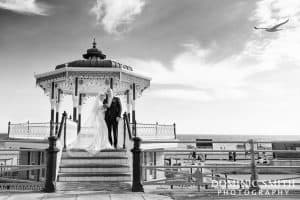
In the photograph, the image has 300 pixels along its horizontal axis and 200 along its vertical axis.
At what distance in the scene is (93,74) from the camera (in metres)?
13.8

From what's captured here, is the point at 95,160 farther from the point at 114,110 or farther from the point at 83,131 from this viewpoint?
the point at 83,131

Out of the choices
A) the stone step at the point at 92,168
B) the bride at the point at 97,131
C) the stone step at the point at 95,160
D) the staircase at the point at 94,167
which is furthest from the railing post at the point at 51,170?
the bride at the point at 97,131

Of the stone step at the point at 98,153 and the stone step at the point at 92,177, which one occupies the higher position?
the stone step at the point at 98,153

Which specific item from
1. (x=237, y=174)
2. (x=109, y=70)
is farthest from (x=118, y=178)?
(x=237, y=174)

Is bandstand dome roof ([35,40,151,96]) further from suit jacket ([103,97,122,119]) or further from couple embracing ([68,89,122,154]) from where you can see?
suit jacket ([103,97,122,119])

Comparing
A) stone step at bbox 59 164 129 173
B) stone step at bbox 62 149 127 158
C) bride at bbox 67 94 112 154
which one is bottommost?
stone step at bbox 59 164 129 173

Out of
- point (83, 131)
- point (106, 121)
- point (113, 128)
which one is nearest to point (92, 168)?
point (113, 128)

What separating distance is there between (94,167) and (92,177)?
1.62ft

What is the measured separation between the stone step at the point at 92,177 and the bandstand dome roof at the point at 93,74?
7.06m

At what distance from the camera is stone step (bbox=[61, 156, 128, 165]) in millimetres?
8211

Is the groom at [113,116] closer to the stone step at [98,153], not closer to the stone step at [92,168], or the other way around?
the stone step at [98,153]

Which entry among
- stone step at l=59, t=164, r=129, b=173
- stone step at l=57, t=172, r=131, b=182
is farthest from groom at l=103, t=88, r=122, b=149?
stone step at l=57, t=172, r=131, b=182

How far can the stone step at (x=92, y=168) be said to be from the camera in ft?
25.3

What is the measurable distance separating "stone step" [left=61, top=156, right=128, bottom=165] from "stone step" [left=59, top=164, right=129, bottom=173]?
0.30 meters
